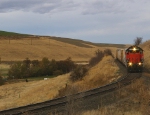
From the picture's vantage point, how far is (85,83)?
34.0m

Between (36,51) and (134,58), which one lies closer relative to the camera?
(134,58)

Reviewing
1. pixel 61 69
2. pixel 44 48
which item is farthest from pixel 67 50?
pixel 61 69

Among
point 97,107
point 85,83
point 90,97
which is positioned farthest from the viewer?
point 85,83

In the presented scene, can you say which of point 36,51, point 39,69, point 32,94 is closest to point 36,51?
point 36,51

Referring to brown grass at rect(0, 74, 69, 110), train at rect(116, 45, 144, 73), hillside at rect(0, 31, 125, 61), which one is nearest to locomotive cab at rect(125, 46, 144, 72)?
train at rect(116, 45, 144, 73)

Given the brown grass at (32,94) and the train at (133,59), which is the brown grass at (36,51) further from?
the train at (133,59)

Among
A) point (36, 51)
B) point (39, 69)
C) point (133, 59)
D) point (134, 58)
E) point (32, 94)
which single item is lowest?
point (32, 94)

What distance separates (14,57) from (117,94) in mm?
103372

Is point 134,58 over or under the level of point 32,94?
over

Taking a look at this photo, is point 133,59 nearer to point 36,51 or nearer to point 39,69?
point 39,69

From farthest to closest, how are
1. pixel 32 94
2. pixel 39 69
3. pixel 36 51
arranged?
pixel 36 51 < pixel 39 69 < pixel 32 94

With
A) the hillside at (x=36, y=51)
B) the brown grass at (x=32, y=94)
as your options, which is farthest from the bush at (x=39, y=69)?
the hillside at (x=36, y=51)

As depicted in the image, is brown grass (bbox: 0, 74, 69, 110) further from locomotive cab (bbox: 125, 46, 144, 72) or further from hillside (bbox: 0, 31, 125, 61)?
hillside (bbox: 0, 31, 125, 61)

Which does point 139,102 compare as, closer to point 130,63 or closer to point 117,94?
point 117,94
